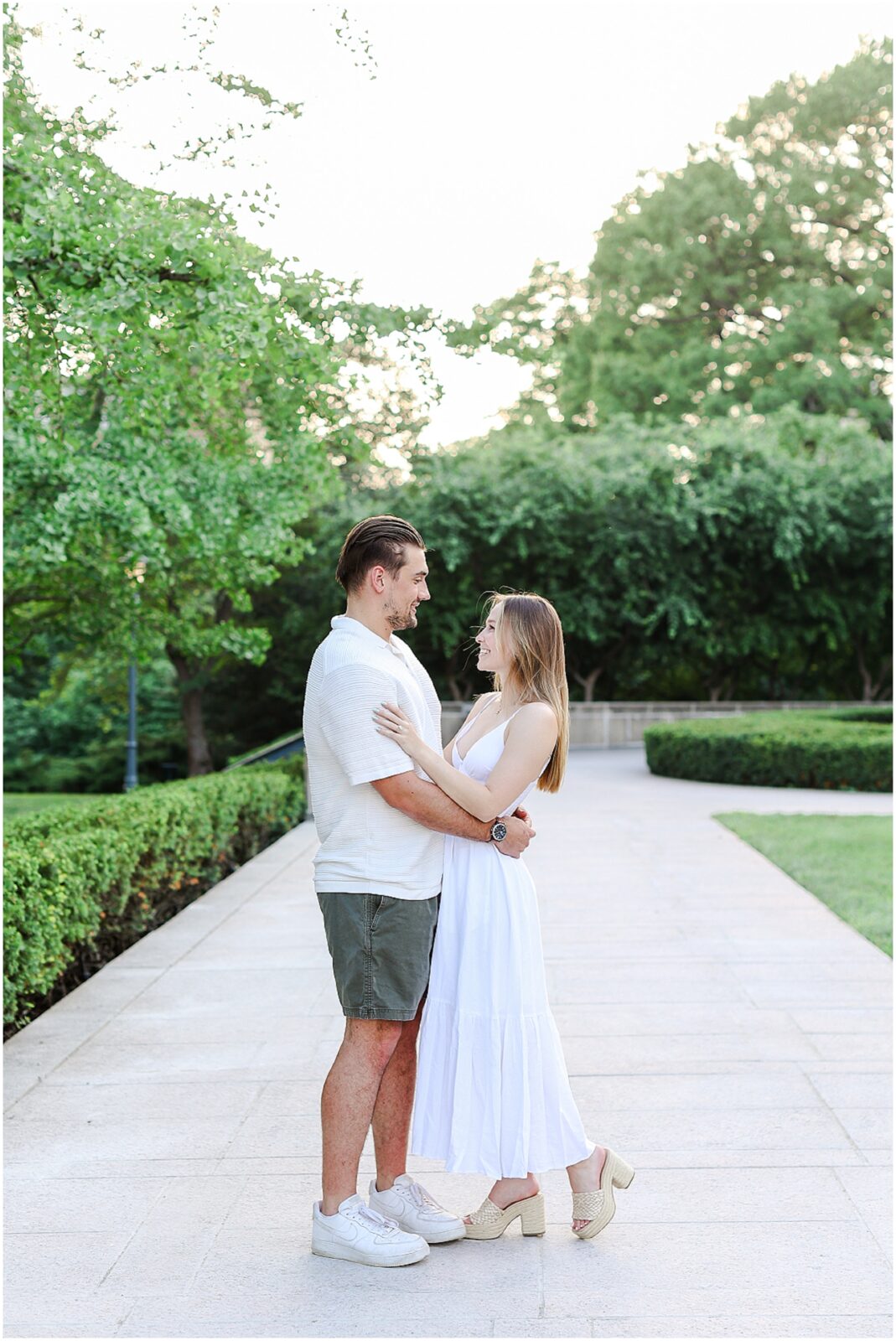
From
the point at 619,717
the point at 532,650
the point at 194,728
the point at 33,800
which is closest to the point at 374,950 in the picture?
the point at 532,650

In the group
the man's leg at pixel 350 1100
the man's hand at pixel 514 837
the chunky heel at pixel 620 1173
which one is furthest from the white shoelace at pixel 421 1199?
the man's hand at pixel 514 837

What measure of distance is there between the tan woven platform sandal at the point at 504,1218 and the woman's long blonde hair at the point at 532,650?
3.75ft

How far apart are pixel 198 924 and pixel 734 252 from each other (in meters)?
33.7

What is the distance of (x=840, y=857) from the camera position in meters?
11.3

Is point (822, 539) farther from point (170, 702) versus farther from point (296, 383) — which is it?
point (296, 383)

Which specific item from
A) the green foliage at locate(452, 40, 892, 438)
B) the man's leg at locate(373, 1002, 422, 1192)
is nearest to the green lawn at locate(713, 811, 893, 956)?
the man's leg at locate(373, 1002, 422, 1192)

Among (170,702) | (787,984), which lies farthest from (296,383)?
(170,702)

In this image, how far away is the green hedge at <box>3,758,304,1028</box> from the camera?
6008 mm

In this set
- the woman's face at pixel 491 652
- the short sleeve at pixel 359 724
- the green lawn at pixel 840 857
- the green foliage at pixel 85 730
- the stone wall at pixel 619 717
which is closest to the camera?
the short sleeve at pixel 359 724

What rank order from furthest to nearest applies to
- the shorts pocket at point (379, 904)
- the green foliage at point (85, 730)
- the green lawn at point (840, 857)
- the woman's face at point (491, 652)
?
the green foliage at point (85, 730) < the green lawn at point (840, 857) < the woman's face at point (491, 652) < the shorts pocket at point (379, 904)

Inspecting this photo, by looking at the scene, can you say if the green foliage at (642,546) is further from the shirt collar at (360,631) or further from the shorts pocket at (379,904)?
the shorts pocket at (379,904)

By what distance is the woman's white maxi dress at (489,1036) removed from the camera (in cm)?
358

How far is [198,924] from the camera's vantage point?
8.49 metres

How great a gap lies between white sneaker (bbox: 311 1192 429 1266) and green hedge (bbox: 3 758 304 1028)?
8.66 feet
